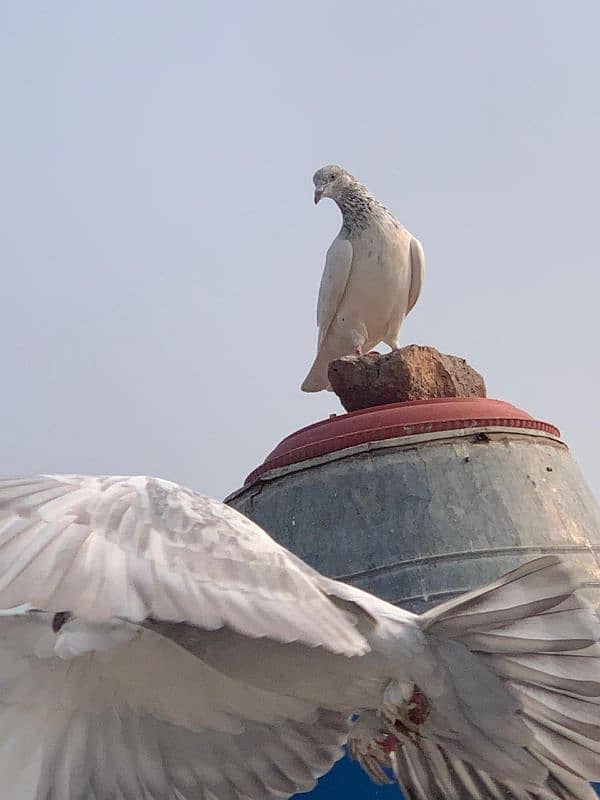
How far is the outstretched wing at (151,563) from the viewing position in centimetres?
116

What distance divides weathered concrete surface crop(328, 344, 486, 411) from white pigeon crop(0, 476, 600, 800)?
1.75 m

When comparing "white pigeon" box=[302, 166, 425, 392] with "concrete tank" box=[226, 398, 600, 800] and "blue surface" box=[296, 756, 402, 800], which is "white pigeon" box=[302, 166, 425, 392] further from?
"blue surface" box=[296, 756, 402, 800]

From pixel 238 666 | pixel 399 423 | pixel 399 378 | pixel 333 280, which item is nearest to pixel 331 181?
pixel 333 280

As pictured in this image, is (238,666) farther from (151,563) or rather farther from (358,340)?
(358,340)

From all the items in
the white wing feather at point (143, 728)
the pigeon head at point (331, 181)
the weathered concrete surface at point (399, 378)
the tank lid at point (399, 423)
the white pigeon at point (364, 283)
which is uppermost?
the pigeon head at point (331, 181)

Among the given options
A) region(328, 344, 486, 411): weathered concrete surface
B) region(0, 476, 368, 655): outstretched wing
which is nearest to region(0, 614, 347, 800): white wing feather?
region(0, 476, 368, 655): outstretched wing

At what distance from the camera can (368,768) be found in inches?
80.8

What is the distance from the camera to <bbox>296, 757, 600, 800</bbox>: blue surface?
85.8 inches

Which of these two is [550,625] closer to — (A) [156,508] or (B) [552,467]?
(A) [156,508]

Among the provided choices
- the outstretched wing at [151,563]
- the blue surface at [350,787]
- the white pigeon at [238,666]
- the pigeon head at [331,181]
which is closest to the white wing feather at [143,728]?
the white pigeon at [238,666]

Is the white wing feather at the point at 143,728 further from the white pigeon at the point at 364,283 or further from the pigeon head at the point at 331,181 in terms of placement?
the pigeon head at the point at 331,181

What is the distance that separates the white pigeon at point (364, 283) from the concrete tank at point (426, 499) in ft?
3.88

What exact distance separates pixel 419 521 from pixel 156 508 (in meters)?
1.57

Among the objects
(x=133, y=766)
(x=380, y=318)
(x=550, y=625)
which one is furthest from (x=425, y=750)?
(x=380, y=318)
